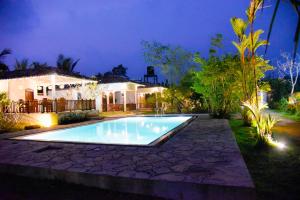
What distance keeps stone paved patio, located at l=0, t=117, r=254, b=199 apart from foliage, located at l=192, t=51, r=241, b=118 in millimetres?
7389

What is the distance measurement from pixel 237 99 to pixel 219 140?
29.1 ft

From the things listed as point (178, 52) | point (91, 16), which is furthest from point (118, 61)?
point (178, 52)

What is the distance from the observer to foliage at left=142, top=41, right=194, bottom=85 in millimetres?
21438

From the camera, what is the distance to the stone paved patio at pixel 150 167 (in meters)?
3.69

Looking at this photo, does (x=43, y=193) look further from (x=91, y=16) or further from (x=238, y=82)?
(x=91, y=16)

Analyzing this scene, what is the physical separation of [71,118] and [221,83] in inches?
365

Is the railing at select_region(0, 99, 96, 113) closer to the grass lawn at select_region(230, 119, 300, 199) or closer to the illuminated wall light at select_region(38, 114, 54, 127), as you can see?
the illuminated wall light at select_region(38, 114, 54, 127)

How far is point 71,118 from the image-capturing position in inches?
588

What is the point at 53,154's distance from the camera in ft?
20.0

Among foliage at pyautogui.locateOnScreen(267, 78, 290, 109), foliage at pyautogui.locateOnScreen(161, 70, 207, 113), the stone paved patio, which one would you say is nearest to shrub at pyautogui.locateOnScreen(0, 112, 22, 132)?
the stone paved patio

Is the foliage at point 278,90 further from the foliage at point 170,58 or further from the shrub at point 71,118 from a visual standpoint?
the shrub at point 71,118

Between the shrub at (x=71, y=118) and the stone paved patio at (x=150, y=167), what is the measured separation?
7382mm

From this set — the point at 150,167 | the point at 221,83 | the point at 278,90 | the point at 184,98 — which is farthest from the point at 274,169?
the point at 278,90

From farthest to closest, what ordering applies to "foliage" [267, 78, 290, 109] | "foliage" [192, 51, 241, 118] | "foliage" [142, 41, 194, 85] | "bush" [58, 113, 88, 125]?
"foliage" [267, 78, 290, 109], "foliage" [142, 41, 194, 85], "bush" [58, 113, 88, 125], "foliage" [192, 51, 241, 118]
